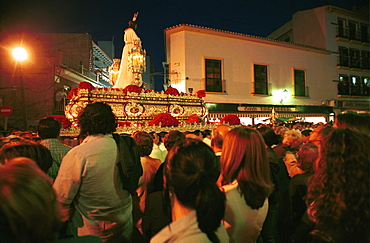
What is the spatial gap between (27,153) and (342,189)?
2.50 meters

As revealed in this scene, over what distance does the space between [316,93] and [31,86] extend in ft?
83.7

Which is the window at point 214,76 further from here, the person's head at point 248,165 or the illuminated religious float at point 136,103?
the person's head at point 248,165

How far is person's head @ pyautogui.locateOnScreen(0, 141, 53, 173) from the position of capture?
6.81 feet

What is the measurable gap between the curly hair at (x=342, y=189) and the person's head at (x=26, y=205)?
1.54m

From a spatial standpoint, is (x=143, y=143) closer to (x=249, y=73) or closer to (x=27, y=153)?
(x=27, y=153)

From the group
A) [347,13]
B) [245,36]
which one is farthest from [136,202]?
[347,13]

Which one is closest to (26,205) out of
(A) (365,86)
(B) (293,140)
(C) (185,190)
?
(C) (185,190)

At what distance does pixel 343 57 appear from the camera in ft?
82.7

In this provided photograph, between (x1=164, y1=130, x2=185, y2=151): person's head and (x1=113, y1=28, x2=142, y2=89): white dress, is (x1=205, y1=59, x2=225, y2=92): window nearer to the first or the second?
(x1=113, y1=28, x2=142, y2=89): white dress

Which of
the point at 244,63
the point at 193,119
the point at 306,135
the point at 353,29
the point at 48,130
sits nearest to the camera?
the point at 48,130

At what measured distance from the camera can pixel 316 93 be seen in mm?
24250

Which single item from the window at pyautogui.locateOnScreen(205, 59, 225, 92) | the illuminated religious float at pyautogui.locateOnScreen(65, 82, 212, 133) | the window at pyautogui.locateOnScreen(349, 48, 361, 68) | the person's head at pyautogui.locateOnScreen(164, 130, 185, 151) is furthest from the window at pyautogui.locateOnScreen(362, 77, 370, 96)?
the person's head at pyautogui.locateOnScreen(164, 130, 185, 151)

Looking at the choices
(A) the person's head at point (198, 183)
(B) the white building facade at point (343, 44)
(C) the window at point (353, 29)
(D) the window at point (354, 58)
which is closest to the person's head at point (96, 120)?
(A) the person's head at point (198, 183)

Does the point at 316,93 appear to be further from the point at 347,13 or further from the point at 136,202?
the point at 136,202
